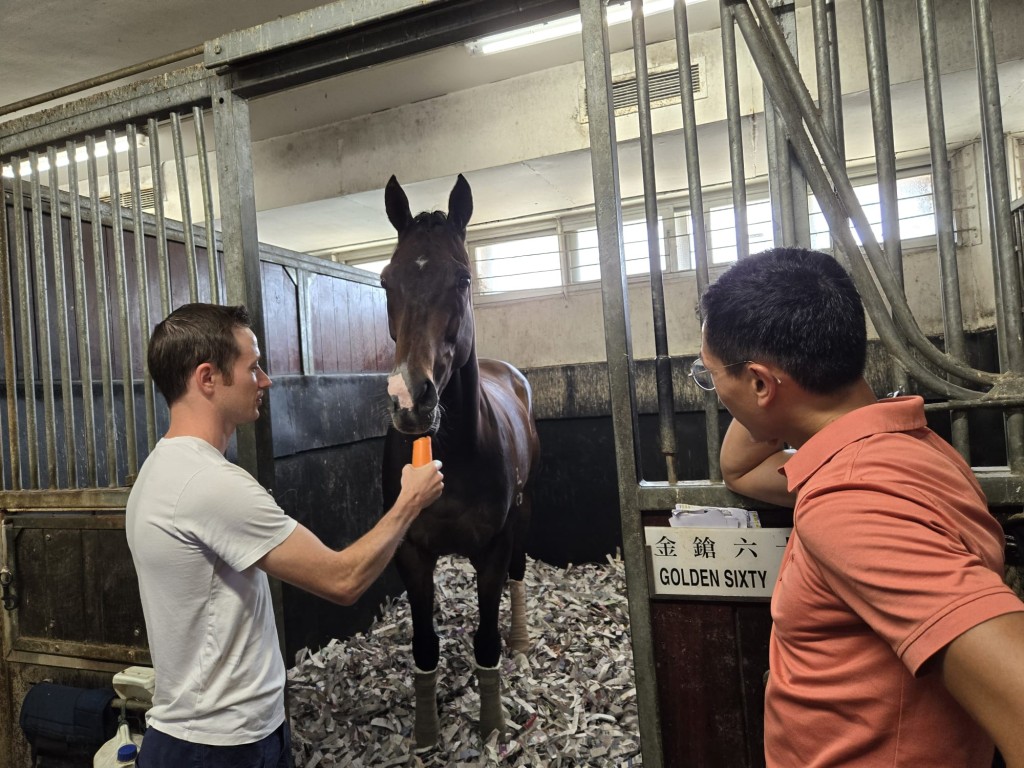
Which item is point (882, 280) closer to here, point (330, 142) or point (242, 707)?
point (242, 707)

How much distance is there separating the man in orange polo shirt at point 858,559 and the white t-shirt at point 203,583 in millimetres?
903

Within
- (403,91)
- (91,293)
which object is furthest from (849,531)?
(403,91)

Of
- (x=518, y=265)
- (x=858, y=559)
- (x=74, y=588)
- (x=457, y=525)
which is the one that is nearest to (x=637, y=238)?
(x=518, y=265)

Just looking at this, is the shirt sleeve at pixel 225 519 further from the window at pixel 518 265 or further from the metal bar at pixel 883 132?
the window at pixel 518 265

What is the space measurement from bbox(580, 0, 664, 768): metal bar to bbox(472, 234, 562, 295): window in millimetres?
4430

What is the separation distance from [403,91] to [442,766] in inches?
181

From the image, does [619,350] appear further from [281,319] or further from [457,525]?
[281,319]

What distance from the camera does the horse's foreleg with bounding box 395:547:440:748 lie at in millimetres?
2500

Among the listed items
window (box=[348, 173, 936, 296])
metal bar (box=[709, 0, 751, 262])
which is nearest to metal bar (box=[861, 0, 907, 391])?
metal bar (box=[709, 0, 751, 262])

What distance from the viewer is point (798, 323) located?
0.88 m

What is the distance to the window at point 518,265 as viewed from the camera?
598 centimetres

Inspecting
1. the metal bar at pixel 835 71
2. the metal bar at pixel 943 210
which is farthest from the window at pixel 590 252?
the metal bar at pixel 943 210

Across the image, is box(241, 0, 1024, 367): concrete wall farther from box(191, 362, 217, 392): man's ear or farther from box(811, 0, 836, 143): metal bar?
box(191, 362, 217, 392): man's ear

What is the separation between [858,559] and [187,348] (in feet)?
4.20
